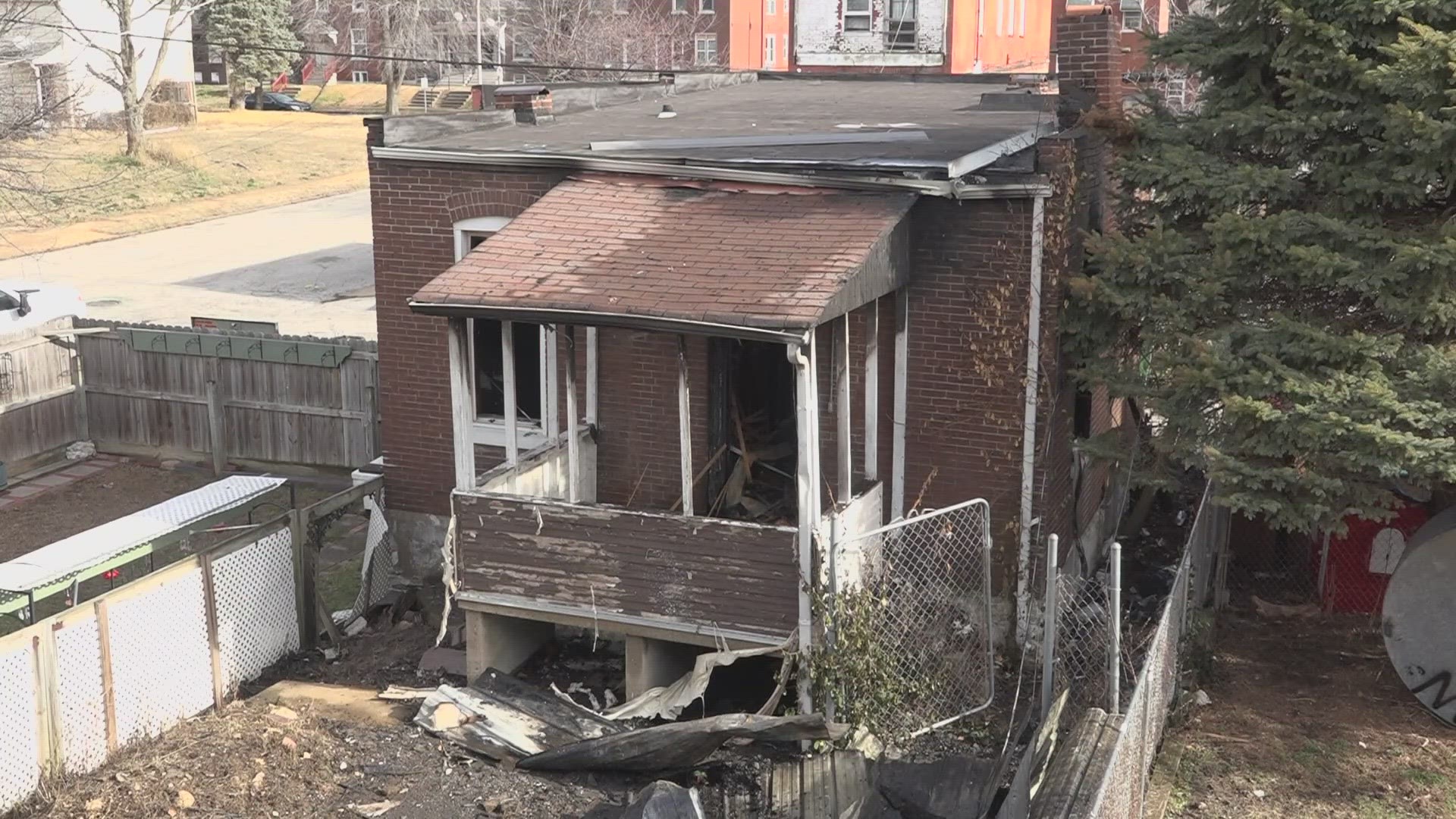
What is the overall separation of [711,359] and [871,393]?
4.92ft

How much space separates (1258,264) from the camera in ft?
32.1

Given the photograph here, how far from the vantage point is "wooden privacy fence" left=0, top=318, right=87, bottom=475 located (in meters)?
16.5

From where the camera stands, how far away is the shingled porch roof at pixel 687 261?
359 inches

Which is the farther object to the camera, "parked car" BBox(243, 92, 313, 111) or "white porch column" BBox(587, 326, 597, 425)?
"parked car" BBox(243, 92, 313, 111)

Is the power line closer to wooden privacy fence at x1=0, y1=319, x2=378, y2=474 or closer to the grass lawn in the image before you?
the grass lawn

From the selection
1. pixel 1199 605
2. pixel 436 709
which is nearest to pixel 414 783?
pixel 436 709

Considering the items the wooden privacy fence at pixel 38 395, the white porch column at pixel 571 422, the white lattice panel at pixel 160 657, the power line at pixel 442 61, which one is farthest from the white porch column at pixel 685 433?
the wooden privacy fence at pixel 38 395

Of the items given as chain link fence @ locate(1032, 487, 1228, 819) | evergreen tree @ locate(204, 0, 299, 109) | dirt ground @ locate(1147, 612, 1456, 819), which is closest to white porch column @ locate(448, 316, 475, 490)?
chain link fence @ locate(1032, 487, 1228, 819)

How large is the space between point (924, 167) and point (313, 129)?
4772cm

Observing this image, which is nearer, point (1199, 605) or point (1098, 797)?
point (1098, 797)

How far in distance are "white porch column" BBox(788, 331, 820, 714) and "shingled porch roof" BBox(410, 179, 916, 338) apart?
0.30 metres

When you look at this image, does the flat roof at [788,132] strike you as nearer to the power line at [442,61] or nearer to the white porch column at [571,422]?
the white porch column at [571,422]

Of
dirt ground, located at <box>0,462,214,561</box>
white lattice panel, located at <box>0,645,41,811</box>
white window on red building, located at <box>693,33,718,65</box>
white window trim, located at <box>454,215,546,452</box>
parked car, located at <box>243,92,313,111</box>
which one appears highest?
white window on red building, located at <box>693,33,718,65</box>

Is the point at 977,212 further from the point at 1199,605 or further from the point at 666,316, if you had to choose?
the point at 1199,605
